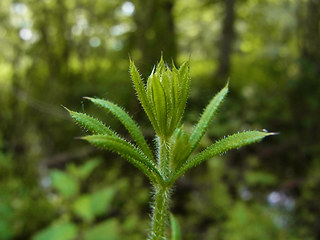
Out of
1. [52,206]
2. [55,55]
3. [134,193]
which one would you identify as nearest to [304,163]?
[134,193]

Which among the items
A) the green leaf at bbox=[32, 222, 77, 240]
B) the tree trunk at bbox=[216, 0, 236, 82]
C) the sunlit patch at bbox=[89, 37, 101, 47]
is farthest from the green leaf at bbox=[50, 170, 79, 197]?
the tree trunk at bbox=[216, 0, 236, 82]

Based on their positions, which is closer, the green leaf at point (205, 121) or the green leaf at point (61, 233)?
the green leaf at point (205, 121)

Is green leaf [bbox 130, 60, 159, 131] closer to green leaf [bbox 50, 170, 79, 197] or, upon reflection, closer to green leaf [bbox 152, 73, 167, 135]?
green leaf [bbox 152, 73, 167, 135]

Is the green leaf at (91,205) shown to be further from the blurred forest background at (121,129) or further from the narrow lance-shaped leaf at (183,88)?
the narrow lance-shaped leaf at (183,88)

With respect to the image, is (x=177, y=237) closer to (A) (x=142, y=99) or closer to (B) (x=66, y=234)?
(A) (x=142, y=99)

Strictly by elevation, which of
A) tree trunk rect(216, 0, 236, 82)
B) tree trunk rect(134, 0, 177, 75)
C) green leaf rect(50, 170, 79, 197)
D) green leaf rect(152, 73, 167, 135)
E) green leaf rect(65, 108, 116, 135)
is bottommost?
green leaf rect(65, 108, 116, 135)

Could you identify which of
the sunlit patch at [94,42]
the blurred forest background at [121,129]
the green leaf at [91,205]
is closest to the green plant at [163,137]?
the green leaf at [91,205]
